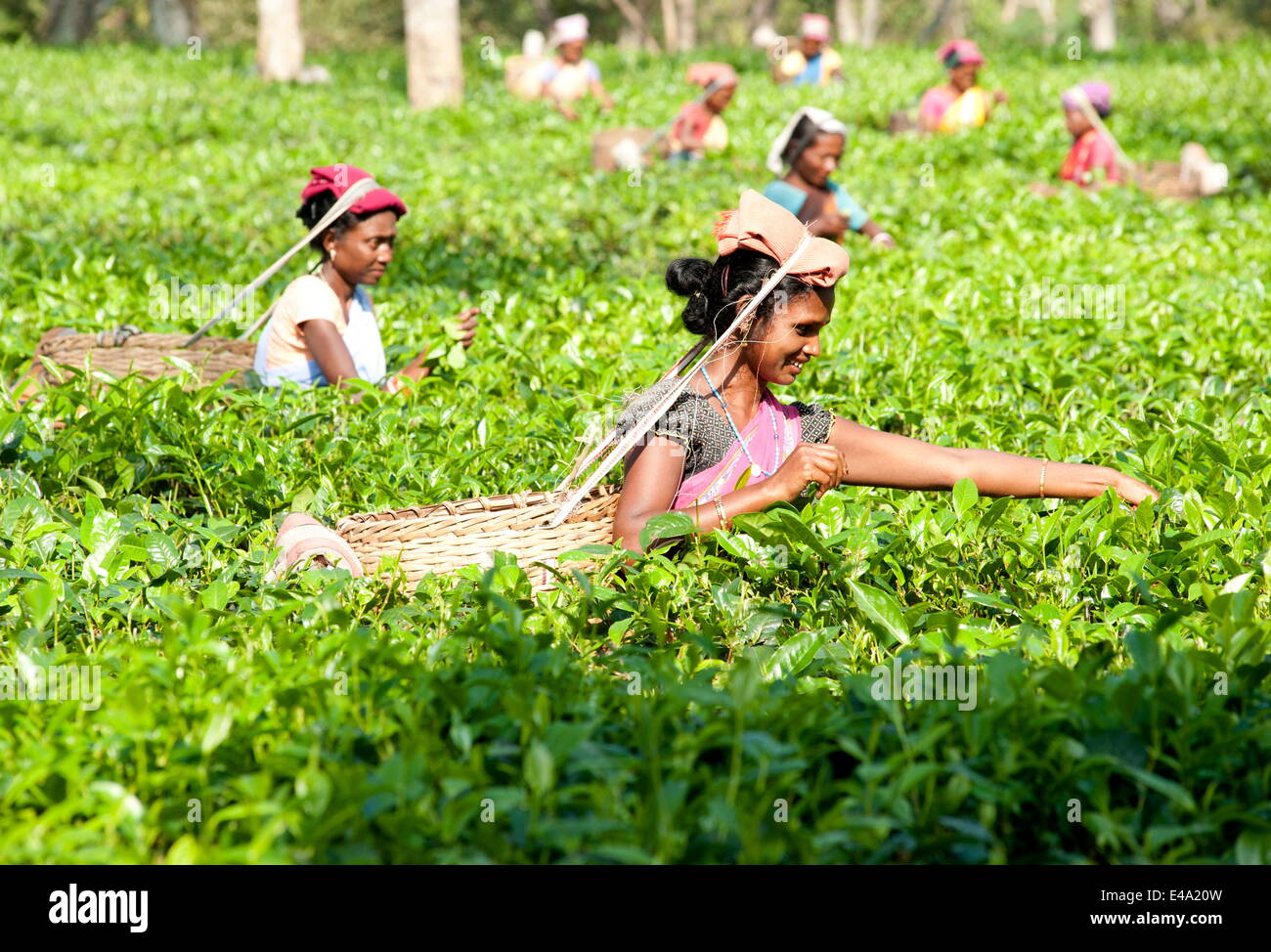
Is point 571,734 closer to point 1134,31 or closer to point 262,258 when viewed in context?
point 262,258

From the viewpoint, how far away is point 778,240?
11.7 ft

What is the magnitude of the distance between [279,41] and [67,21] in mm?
12899

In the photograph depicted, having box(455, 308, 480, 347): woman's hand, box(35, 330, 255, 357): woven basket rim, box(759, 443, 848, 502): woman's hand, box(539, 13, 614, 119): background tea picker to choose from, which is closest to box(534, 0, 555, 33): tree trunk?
box(539, 13, 614, 119): background tea picker

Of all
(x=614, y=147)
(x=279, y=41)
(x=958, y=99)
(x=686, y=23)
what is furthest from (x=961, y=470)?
(x=686, y=23)

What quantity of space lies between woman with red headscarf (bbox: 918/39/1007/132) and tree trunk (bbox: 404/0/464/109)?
5.11 meters

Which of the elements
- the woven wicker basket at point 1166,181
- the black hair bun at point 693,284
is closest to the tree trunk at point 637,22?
the woven wicker basket at point 1166,181

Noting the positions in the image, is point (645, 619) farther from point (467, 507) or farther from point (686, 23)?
point (686, 23)

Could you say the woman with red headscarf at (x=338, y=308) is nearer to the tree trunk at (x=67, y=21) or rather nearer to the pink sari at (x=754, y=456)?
the pink sari at (x=754, y=456)

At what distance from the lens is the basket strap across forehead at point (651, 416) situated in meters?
3.42

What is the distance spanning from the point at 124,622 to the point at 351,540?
0.56 meters

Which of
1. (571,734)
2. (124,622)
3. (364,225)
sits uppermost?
(364,225)

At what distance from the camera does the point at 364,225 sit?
5.36 metres

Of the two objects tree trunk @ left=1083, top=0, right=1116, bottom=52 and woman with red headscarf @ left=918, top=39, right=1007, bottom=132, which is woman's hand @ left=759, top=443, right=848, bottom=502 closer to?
woman with red headscarf @ left=918, top=39, right=1007, bottom=132

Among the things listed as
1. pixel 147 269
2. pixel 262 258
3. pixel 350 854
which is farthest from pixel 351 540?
pixel 262 258
